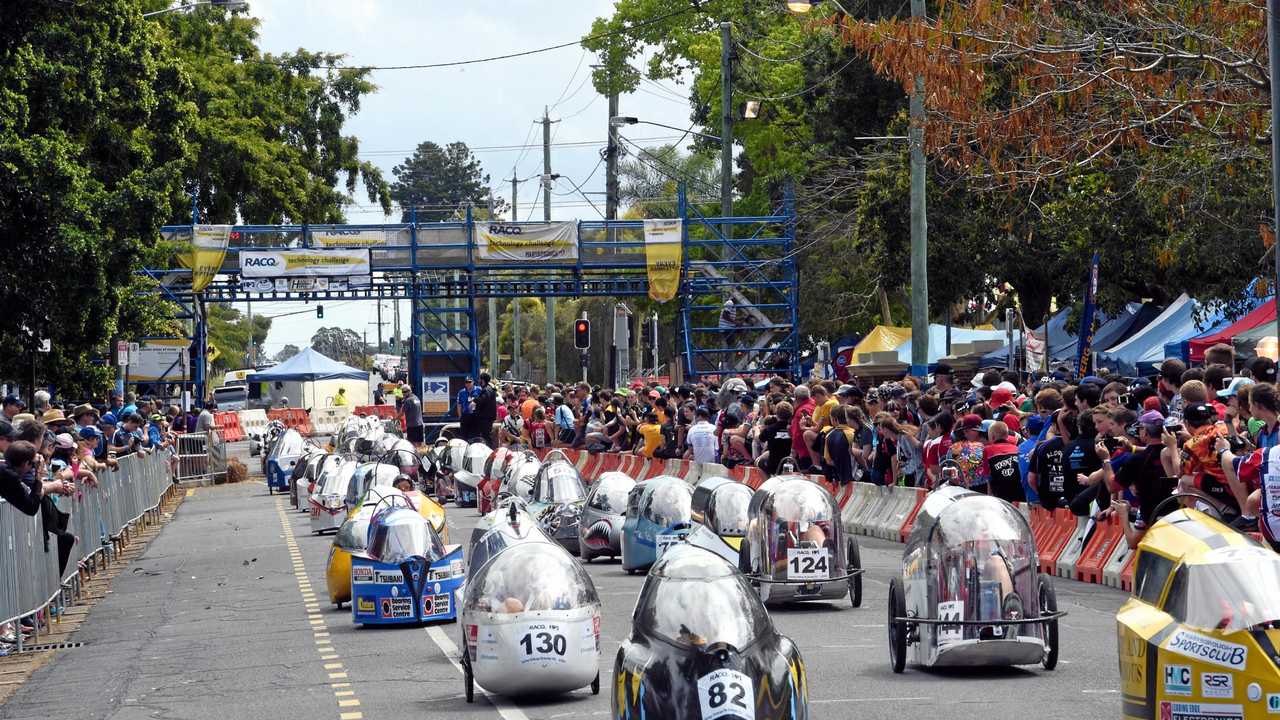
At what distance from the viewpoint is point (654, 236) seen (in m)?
50.6

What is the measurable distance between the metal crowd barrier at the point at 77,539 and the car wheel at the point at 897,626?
8122 millimetres

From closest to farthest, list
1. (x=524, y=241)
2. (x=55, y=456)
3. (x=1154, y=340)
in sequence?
1. (x=55, y=456)
2. (x=1154, y=340)
3. (x=524, y=241)

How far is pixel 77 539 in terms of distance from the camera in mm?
22312

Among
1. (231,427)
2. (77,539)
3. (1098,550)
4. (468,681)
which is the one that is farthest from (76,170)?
(231,427)

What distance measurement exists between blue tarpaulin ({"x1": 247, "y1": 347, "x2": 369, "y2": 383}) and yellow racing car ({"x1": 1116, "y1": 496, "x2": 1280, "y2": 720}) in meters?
68.5

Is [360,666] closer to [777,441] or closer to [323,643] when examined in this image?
[323,643]

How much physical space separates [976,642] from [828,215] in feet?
142

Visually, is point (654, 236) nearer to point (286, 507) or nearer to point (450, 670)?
point (286, 507)

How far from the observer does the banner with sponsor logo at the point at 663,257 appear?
165ft

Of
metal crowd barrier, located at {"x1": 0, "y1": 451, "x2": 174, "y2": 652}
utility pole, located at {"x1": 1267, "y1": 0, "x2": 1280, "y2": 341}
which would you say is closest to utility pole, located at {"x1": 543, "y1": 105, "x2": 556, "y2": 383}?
metal crowd barrier, located at {"x1": 0, "y1": 451, "x2": 174, "y2": 652}

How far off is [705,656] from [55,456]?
614 inches

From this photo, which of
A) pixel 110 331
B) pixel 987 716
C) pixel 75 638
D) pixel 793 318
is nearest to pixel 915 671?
pixel 987 716

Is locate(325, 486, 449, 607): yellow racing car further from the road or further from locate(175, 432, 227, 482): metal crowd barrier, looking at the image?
locate(175, 432, 227, 482): metal crowd barrier

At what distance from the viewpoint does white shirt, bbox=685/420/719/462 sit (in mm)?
29500
